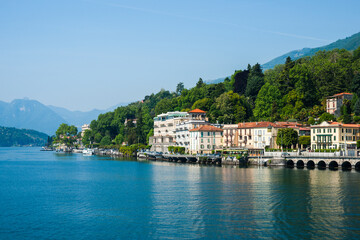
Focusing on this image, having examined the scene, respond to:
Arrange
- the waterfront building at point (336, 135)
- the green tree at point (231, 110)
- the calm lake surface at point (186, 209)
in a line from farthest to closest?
the green tree at point (231, 110), the waterfront building at point (336, 135), the calm lake surface at point (186, 209)

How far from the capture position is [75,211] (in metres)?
42.2

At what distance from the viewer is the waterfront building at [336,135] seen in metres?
90.6

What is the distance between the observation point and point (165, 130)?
150 m

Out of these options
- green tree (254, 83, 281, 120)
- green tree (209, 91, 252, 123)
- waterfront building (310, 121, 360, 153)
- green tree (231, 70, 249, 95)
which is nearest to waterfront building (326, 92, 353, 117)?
green tree (254, 83, 281, 120)

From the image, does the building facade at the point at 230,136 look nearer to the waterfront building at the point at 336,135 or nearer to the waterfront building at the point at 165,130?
the waterfront building at the point at 336,135

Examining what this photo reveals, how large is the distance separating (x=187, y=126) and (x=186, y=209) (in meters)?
86.1

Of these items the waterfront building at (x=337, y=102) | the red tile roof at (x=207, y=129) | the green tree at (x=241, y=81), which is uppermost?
the green tree at (x=241, y=81)

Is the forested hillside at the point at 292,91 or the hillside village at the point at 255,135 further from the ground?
the forested hillside at the point at 292,91

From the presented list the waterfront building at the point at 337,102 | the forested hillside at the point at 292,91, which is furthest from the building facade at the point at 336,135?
the waterfront building at the point at 337,102

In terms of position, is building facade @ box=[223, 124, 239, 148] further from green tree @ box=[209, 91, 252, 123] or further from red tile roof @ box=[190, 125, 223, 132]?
green tree @ box=[209, 91, 252, 123]

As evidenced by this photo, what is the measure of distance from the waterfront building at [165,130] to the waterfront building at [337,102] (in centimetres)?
4619

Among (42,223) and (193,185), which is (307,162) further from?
(42,223)

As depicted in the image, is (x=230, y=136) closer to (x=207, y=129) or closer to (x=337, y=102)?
(x=207, y=129)

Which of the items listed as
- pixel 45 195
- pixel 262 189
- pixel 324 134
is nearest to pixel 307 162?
pixel 324 134
